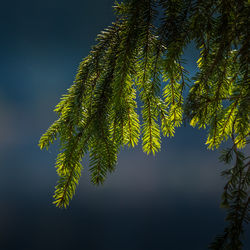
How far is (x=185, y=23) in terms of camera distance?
0.36 metres

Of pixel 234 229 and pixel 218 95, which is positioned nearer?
pixel 234 229

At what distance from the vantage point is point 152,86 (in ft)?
1.38

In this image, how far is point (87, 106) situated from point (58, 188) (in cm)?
16

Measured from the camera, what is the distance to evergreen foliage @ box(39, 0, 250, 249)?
0.33 m

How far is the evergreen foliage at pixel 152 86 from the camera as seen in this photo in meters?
0.33

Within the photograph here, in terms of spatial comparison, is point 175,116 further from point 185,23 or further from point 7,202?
point 7,202

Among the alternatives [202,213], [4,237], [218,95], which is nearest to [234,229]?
[218,95]

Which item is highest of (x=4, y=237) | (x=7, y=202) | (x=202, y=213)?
(x=202, y=213)

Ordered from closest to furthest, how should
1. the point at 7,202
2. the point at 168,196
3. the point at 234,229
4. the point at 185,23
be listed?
1. the point at 234,229
2. the point at 185,23
3. the point at 7,202
4. the point at 168,196

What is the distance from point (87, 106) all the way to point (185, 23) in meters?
0.22

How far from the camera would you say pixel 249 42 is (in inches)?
12.0

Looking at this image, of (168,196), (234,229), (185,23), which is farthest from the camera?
(168,196)

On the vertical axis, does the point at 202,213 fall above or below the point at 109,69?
above

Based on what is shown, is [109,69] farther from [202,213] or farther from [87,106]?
[202,213]
